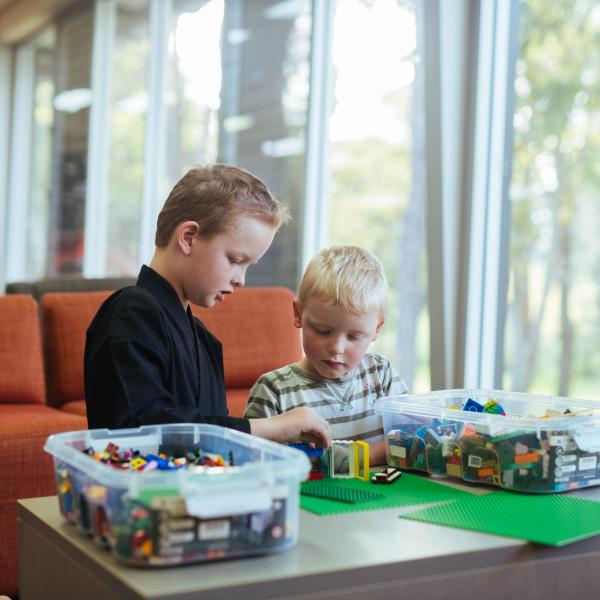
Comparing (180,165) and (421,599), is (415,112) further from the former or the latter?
(421,599)

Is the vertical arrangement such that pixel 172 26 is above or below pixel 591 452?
above

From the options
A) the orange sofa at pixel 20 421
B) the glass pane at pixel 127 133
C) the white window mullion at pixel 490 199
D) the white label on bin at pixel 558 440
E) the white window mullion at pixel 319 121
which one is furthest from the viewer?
the glass pane at pixel 127 133

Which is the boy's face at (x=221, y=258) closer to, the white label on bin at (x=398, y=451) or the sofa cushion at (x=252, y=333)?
the white label on bin at (x=398, y=451)

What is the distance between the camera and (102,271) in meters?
6.79

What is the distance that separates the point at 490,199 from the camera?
3498 mm

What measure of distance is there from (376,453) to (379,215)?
8.85 ft

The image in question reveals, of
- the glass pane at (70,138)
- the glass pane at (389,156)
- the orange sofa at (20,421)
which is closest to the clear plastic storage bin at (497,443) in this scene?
the orange sofa at (20,421)

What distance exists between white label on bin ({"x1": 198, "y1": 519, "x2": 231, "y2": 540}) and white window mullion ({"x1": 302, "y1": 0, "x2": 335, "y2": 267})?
140 inches

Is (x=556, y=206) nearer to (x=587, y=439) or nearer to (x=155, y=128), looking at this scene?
(x=587, y=439)

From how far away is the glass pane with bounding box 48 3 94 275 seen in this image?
6992mm

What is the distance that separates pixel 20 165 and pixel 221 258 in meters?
7.41

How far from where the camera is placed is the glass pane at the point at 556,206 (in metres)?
3.07

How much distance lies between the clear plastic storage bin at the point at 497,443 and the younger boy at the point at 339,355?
0.08m

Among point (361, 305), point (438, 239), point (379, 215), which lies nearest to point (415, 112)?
point (379, 215)
